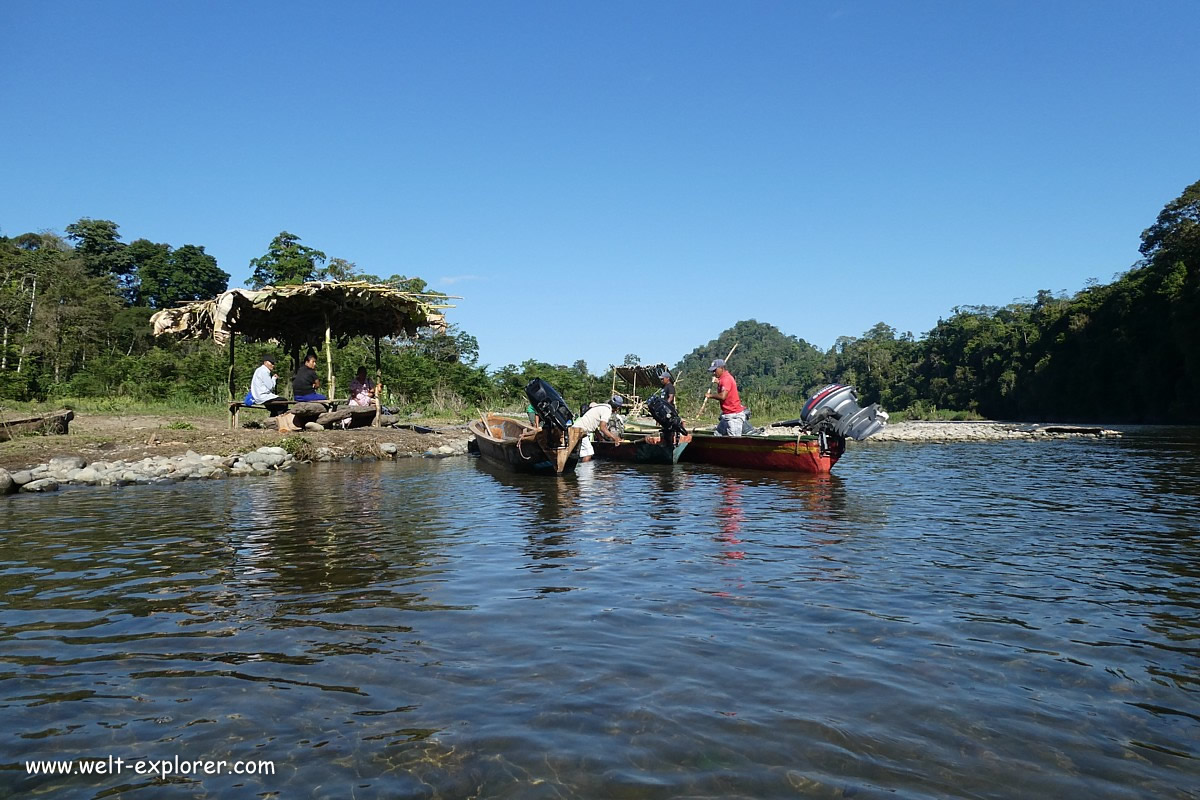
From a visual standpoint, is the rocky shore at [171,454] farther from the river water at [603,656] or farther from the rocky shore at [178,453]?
the river water at [603,656]

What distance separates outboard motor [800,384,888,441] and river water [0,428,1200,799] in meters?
3.98

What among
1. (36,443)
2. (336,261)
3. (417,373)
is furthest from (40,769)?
(336,261)

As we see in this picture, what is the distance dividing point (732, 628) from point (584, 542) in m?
3.13

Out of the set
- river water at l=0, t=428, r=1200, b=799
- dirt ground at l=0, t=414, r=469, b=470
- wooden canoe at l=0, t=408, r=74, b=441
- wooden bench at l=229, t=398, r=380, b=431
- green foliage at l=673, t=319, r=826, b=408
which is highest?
green foliage at l=673, t=319, r=826, b=408

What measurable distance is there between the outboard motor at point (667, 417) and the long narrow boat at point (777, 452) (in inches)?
25.8

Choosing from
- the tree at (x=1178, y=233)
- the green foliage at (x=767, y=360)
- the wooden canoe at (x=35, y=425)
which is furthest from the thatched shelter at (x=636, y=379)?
the green foliage at (x=767, y=360)

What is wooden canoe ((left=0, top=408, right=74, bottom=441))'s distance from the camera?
1388 cm

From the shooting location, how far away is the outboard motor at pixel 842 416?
12.8 meters

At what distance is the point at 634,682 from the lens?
378cm

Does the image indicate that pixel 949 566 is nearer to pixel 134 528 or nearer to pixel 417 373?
pixel 134 528

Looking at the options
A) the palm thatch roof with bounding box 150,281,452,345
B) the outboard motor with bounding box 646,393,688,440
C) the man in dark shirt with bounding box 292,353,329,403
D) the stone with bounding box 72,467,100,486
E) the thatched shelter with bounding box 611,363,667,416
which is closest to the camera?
the stone with bounding box 72,467,100,486

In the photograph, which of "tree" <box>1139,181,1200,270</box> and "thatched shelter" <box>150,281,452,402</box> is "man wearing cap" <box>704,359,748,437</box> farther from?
"tree" <box>1139,181,1200,270</box>

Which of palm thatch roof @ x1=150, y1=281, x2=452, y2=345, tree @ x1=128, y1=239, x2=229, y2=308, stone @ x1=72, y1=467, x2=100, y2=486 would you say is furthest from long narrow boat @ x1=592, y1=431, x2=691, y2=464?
tree @ x1=128, y1=239, x2=229, y2=308

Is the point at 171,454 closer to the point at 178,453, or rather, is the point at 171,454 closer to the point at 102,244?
the point at 178,453
